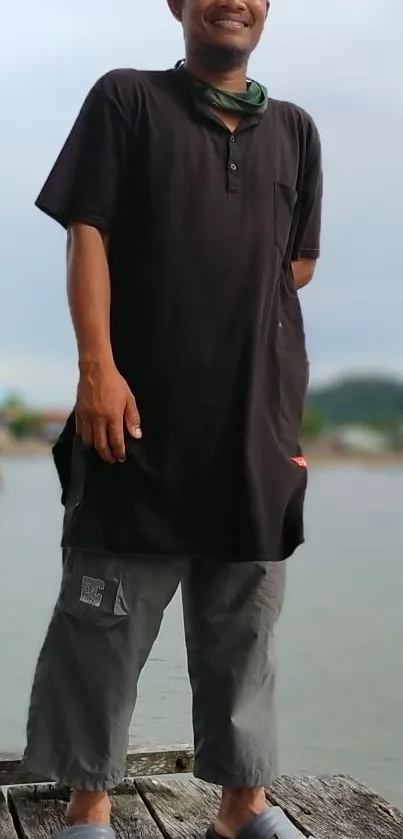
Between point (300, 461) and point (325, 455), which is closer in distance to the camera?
point (300, 461)

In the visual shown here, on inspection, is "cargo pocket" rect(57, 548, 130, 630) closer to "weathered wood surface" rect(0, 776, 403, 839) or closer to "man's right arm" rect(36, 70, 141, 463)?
"man's right arm" rect(36, 70, 141, 463)

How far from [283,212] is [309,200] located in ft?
0.21

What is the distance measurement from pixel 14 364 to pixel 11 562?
1.18 feet

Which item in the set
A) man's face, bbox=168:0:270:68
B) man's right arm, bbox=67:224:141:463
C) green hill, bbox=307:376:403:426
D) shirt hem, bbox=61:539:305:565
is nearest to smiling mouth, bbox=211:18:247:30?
man's face, bbox=168:0:270:68

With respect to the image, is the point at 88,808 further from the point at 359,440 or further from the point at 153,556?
the point at 359,440

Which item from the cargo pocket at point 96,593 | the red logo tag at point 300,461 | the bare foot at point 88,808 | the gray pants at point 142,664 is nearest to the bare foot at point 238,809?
the gray pants at point 142,664

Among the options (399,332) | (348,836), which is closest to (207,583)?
(348,836)

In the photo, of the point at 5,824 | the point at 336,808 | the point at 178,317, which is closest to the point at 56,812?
the point at 5,824

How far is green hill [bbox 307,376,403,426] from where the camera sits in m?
Result: 1.67

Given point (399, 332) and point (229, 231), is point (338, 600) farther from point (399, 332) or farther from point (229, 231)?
point (229, 231)

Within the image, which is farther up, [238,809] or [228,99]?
[228,99]

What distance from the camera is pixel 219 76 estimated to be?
1120 millimetres

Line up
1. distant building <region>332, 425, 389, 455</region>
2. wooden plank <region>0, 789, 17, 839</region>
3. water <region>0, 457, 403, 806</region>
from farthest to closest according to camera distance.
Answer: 1. distant building <region>332, 425, 389, 455</region>
2. water <region>0, 457, 403, 806</region>
3. wooden plank <region>0, 789, 17, 839</region>

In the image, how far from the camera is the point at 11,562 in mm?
1850
